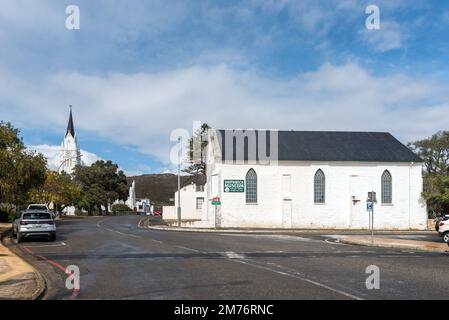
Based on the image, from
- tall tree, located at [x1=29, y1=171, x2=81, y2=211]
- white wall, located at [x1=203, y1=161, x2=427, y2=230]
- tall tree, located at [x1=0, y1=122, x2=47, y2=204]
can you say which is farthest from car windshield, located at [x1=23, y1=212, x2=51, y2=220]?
tall tree, located at [x1=29, y1=171, x2=81, y2=211]

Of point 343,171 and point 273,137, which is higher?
point 273,137

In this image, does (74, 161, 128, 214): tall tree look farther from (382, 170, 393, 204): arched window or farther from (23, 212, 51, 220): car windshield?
(23, 212, 51, 220): car windshield

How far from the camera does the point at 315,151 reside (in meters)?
49.1

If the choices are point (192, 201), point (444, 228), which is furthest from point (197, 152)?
point (444, 228)

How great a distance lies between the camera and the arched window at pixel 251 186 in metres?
46.2

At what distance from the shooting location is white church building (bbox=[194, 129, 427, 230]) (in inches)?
1804

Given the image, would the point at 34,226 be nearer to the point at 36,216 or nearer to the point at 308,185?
the point at 36,216

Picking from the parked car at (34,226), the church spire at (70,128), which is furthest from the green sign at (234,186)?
the church spire at (70,128)

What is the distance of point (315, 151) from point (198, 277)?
37894 mm

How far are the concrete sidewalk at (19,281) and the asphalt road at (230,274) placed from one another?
29 centimetres

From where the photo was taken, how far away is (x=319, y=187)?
156 feet

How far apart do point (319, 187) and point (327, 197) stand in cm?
121
